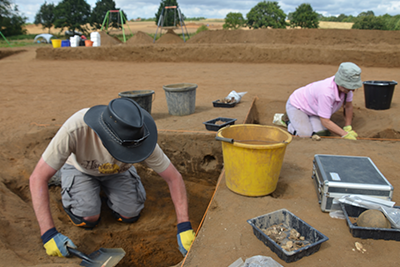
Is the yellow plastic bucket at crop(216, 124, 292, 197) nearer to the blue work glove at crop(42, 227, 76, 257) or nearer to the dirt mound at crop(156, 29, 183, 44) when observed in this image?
the blue work glove at crop(42, 227, 76, 257)

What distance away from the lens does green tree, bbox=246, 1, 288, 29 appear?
2370 centimetres

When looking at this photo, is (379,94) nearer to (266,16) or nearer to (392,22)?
(266,16)

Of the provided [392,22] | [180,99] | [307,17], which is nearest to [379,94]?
[180,99]

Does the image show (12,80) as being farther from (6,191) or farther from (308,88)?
(308,88)

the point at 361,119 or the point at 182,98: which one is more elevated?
the point at 182,98

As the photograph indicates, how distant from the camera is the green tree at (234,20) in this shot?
2473cm

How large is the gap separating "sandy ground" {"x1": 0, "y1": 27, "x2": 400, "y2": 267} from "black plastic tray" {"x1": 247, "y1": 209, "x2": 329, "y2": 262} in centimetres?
5

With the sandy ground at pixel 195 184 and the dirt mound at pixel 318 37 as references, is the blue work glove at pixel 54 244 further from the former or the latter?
the dirt mound at pixel 318 37

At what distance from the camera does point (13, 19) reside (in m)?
29.5

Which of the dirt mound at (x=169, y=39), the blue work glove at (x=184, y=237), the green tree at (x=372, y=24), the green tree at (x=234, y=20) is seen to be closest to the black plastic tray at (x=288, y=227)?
the blue work glove at (x=184, y=237)

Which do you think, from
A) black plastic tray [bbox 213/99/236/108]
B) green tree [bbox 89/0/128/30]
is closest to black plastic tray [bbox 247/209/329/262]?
black plastic tray [bbox 213/99/236/108]

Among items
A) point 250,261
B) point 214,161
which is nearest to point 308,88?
point 214,161

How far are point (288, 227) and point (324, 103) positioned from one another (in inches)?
91.4

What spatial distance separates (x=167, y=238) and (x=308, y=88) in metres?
2.92
